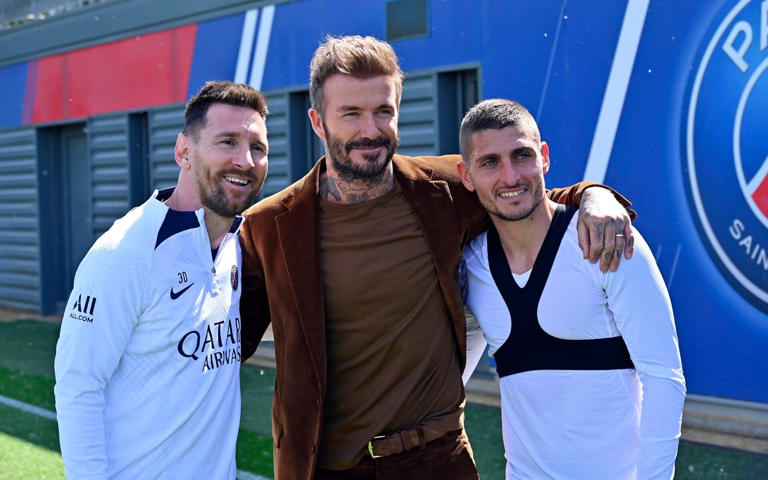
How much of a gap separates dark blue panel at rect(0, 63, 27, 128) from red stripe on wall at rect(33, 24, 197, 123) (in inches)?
19.0

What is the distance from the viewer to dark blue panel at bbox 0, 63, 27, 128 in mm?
12734

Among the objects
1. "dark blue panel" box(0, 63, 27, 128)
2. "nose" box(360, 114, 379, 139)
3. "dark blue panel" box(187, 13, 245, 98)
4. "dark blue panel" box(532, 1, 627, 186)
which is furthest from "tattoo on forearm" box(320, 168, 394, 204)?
"dark blue panel" box(0, 63, 27, 128)

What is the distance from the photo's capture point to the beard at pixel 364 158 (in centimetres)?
284

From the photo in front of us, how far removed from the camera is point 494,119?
2.73 meters

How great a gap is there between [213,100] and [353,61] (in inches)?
20.7

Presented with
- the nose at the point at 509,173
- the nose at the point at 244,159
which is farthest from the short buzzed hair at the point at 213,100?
the nose at the point at 509,173

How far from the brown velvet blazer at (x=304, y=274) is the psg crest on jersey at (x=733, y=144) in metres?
3.29

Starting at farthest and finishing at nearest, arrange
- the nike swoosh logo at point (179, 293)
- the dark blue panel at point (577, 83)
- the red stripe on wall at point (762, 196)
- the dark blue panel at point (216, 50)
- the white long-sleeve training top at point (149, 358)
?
the dark blue panel at point (216, 50) → the dark blue panel at point (577, 83) → the red stripe on wall at point (762, 196) → the nike swoosh logo at point (179, 293) → the white long-sleeve training top at point (149, 358)

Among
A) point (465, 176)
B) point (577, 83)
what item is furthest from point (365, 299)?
point (577, 83)

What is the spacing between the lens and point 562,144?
6668 mm

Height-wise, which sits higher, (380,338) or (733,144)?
(733,144)

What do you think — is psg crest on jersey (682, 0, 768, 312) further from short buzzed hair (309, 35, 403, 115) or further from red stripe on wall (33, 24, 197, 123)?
red stripe on wall (33, 24, 197, 123)

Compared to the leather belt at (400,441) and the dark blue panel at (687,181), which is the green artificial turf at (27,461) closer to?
the leather belt at (400,441)

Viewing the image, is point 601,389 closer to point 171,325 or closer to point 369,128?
point 369,128
